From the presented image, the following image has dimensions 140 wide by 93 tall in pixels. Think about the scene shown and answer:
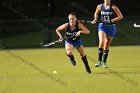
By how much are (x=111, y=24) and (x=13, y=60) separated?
15.6 feet

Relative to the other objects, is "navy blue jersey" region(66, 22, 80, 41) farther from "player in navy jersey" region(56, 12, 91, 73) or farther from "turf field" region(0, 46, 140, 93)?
"turf field" region(0, 46, 140, 93)

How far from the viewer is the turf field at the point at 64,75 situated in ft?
35.3

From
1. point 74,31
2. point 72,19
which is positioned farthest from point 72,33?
point 72,19

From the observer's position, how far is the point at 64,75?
1285cm

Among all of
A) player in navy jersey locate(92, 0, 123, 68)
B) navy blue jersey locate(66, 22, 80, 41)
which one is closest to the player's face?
navy blue jersey locate(66, 22, 80, 41)

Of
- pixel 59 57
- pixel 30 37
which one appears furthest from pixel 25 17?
pixel 59 57

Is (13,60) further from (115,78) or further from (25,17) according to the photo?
(25,17)

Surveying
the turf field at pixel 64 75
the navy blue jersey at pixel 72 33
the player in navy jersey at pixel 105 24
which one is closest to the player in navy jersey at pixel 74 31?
the navy blue jersey at pixel 72 33

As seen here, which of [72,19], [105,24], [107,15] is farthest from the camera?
[105,24]

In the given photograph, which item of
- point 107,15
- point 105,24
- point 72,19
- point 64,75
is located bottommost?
point 64,75

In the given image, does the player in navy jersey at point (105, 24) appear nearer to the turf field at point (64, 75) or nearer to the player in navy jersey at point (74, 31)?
the turf field at point (64, 75)

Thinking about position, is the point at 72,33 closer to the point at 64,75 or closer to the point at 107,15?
the point at 64,75

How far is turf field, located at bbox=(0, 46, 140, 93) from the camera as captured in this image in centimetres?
1075

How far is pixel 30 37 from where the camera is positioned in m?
24.2
